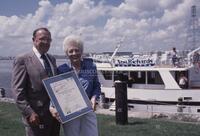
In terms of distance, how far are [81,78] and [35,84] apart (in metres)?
0.55

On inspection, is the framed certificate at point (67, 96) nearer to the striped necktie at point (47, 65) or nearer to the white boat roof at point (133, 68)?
the striped necktie at point (47, 65)

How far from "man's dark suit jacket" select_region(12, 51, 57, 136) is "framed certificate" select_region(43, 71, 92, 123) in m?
0.13

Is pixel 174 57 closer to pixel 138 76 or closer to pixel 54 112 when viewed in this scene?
pixel 138 76

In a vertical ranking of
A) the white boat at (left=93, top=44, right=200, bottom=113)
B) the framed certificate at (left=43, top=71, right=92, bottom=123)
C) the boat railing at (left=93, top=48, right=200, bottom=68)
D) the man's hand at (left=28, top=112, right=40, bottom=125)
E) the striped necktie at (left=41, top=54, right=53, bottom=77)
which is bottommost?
the white boat at (left=93, top=44, right=200, bottom=113)

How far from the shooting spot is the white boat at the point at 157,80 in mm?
21125

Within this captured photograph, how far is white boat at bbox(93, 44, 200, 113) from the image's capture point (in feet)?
69.3

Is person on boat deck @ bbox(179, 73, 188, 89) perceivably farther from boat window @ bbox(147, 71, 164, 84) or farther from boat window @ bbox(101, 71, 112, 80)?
boat window @ bbox(101, 71, 112, 80)

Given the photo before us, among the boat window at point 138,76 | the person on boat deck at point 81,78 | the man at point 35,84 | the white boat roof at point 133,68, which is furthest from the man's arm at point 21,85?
the boat window at point 138,76

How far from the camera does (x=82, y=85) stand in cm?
475

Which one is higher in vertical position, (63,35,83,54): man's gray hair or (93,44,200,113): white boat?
(63,35,83,54): man's gray hair

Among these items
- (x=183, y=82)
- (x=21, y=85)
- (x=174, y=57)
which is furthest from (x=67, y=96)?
(x=174, y=57)

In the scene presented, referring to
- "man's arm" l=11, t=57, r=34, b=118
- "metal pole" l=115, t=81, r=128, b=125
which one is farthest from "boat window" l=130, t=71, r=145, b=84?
"man's arm" l=11, t=57, r=34, b=118

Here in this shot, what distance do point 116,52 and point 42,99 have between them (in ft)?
73.4

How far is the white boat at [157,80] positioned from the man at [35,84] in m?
16.3
